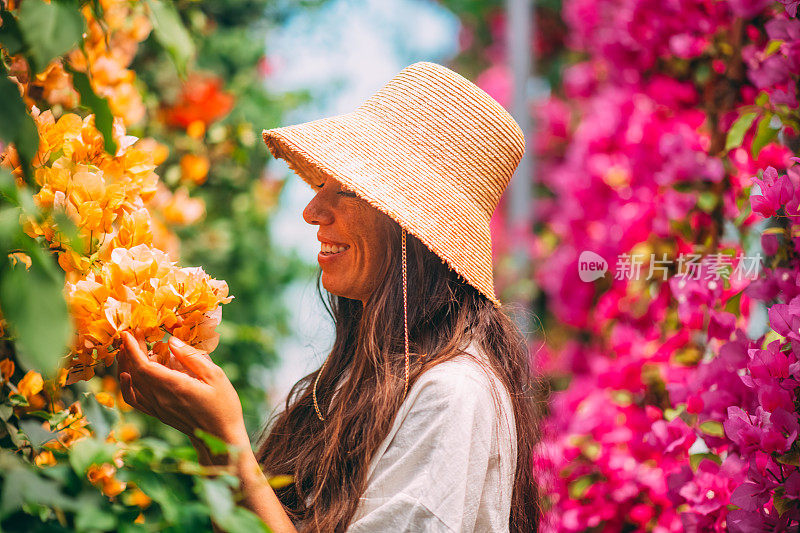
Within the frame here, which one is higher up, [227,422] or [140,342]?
[140,342]

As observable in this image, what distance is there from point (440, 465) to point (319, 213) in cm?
52

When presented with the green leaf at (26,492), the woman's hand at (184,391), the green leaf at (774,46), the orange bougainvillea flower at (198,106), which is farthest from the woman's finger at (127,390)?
the orange bougainvillea flower at (198,106)

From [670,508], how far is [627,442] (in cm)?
26

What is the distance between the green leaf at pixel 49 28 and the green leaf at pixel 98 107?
14cm

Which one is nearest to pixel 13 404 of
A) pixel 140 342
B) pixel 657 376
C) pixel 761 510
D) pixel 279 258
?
pixel 140 342

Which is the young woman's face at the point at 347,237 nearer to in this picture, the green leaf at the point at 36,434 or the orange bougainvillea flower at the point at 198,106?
the green leaf at the point at 36,434

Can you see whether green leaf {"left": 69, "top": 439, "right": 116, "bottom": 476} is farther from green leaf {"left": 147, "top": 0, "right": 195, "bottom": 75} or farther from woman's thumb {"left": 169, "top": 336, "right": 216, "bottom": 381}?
green leaf {"left": 147, "top": 0, "right": 195, "bottom": 75}

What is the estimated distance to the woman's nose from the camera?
4.65 feet

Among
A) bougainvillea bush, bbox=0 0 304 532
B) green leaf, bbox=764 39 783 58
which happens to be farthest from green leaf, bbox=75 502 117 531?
green leaf, bbox=764 39 783 58

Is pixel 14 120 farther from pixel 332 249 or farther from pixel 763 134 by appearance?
pixel 763 134

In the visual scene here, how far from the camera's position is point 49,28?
77 centimetres

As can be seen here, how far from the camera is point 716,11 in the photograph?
2139 millimetres

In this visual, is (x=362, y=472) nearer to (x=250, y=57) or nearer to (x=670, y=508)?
(x=670, y=508)

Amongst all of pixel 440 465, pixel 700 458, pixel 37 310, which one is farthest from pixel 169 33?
pixel 700 458
